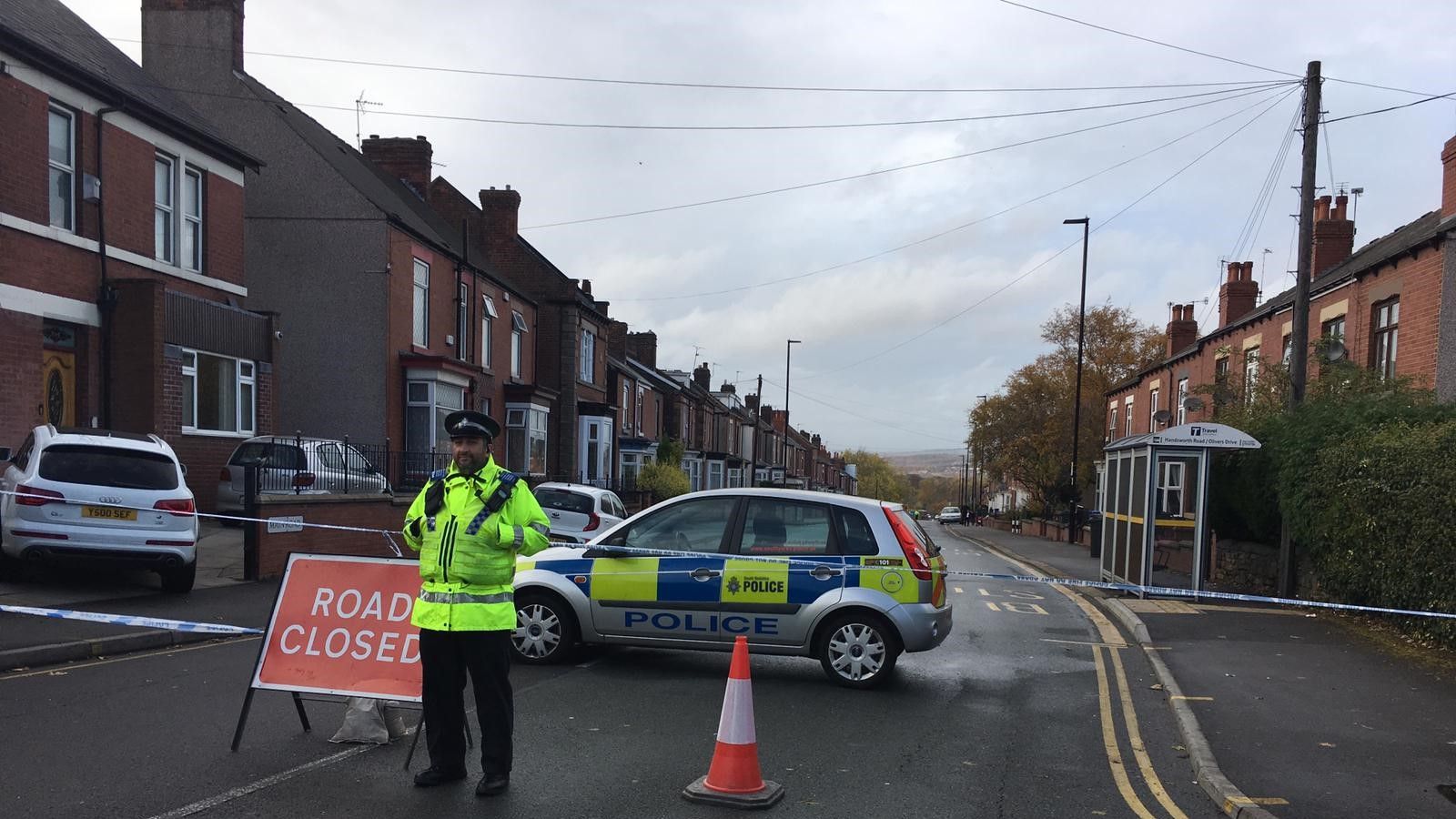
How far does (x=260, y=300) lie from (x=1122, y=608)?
20.5 meters

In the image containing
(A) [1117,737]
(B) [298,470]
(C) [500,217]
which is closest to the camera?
(A) [1117,737]

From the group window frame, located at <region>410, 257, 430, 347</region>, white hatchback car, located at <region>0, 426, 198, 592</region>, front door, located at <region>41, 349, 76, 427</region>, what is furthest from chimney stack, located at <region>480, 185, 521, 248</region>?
white hatchback car, located at <region>0, 426, 198, 592</region>

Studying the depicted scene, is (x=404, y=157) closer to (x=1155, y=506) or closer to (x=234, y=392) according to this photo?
(x=234, y=392)

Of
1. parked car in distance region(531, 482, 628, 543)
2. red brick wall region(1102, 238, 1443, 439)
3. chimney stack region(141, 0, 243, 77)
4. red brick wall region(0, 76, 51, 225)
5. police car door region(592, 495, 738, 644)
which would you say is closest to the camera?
police car door region(592, 495, 738, 644)

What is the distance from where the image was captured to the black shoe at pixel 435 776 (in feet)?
18.5

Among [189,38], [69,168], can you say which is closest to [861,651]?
[69,168]

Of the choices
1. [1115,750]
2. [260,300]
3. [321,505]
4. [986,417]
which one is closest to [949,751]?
[1115,750]

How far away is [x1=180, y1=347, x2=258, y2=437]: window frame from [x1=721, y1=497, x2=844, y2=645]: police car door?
43.8ft

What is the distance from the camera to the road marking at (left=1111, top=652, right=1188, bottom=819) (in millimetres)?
5965

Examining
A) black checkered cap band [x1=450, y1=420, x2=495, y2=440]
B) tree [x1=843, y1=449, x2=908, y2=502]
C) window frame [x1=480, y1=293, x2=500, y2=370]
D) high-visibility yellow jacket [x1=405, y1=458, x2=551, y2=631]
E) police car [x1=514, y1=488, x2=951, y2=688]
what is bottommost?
tree [x1=843, y1=449, x2=908, y2=502]

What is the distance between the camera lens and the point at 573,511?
63.0 ft

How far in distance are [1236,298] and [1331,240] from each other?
221 inches

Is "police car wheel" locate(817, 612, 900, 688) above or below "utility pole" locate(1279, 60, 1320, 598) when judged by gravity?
below

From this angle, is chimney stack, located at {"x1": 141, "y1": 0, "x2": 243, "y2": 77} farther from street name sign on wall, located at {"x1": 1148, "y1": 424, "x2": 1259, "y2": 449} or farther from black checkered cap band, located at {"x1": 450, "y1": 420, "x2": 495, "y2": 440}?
black checkered cap band, located at {"x1": 450, "y1": 420, "x2": 495, "y2": 440}
